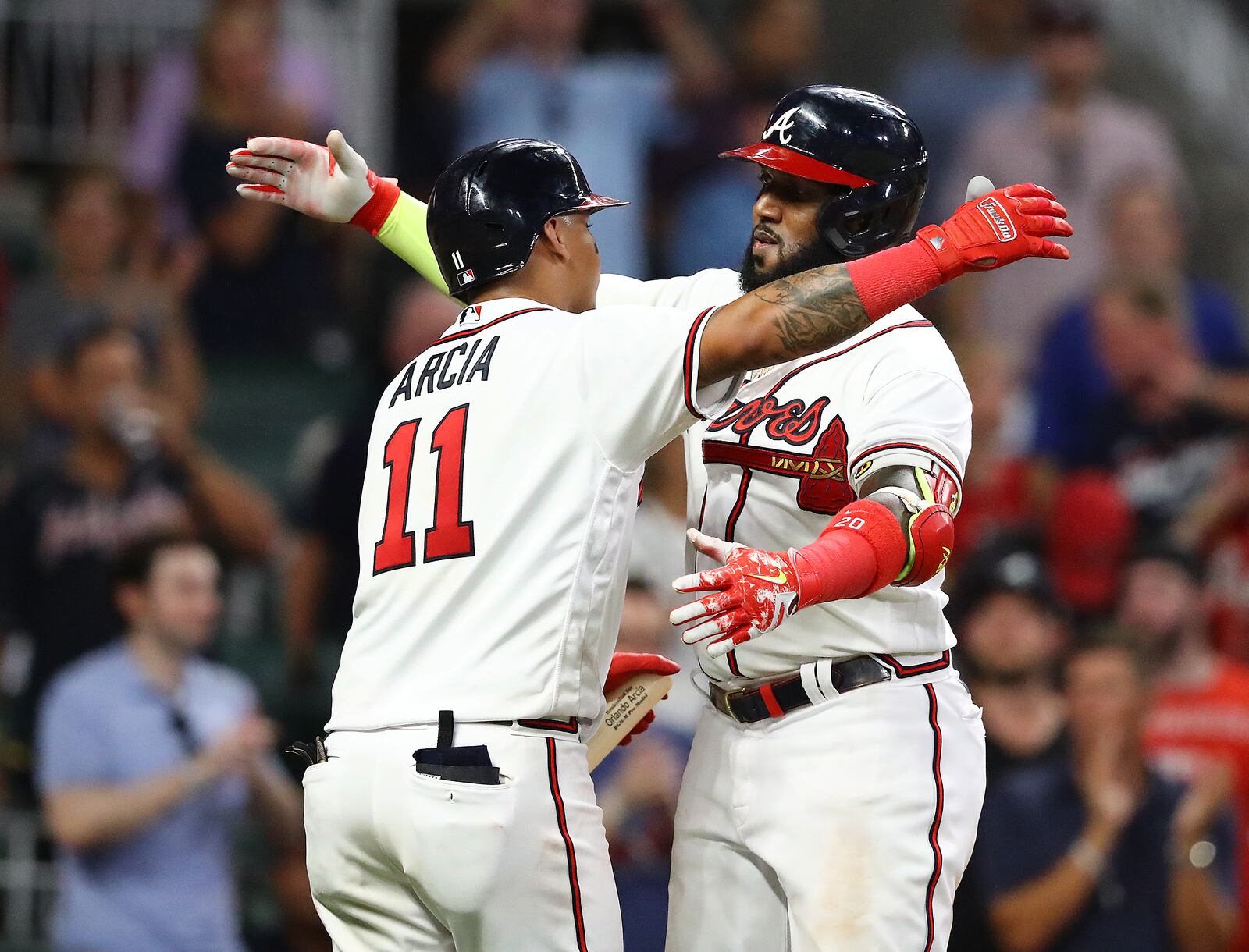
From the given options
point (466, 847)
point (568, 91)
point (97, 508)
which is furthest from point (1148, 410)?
point (466, 847)

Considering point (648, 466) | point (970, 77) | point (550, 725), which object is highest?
point (970, 77)

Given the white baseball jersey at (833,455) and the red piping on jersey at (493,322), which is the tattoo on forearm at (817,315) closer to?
the white baseball jersey at (833,455)

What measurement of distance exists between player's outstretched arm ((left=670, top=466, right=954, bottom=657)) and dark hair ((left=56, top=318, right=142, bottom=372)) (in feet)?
17.3

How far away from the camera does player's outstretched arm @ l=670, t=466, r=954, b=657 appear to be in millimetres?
3055

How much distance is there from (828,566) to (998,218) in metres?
0.77

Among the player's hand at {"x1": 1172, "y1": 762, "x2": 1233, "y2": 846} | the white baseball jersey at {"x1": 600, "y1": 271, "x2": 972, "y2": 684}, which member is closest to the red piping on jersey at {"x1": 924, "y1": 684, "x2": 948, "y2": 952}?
the white baseball jersey at {"x1": 600, "y1": 271, "x2": 972, "y2": 684}

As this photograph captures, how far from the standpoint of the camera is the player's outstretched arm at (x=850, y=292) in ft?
10.5

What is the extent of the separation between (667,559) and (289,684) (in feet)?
5.93

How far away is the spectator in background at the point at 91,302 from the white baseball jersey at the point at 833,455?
497cm

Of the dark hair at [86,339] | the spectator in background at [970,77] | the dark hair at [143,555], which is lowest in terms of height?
the dark hair at [143,555]

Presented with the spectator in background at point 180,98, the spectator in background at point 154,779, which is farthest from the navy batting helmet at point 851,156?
the spectator in background at point 180,98

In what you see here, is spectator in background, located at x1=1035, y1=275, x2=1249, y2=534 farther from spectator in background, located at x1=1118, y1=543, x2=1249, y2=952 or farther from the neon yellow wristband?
the neon yellow wristband

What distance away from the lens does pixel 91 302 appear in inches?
331

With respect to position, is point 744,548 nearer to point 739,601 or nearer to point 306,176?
point 739,601
